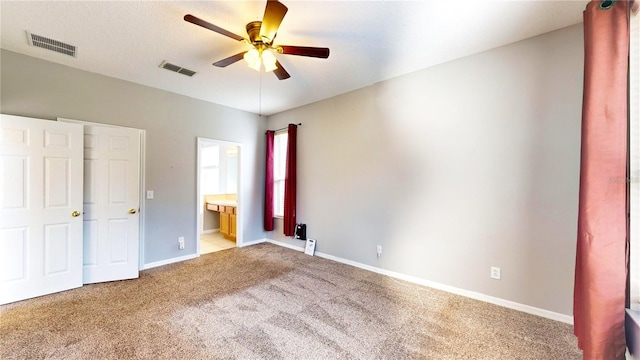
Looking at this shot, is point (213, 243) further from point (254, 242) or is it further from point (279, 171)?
point (279, 171)

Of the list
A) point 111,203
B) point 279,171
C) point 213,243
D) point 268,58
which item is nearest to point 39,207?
point 111,203

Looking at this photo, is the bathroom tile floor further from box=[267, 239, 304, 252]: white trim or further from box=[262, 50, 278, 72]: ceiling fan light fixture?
box=[262, 50, 278, 72]: ceiling fan light fixture

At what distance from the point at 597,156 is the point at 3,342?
4.39 m

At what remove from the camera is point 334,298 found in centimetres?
274

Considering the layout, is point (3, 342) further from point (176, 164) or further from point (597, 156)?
point (597, 156)

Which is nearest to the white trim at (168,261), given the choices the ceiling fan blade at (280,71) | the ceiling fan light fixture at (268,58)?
the ceiling fan blade at (280,71)

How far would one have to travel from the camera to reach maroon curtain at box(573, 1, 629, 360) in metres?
1.34

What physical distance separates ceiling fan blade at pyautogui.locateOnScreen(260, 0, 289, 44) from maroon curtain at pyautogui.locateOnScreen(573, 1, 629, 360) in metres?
1.91

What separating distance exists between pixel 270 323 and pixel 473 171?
104 inches

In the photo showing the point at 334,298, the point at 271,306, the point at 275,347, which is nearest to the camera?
the point at 275,347

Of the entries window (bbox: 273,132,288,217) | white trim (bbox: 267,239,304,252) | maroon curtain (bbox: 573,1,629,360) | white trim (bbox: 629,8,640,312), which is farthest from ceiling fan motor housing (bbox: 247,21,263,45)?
white trim (bbox: 267,239,304,252)

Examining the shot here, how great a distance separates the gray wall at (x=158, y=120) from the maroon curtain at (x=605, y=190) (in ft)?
15.1

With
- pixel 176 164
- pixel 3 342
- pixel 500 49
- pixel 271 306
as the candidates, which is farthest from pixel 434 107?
pixel 3 342

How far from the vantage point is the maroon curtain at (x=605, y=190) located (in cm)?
134
